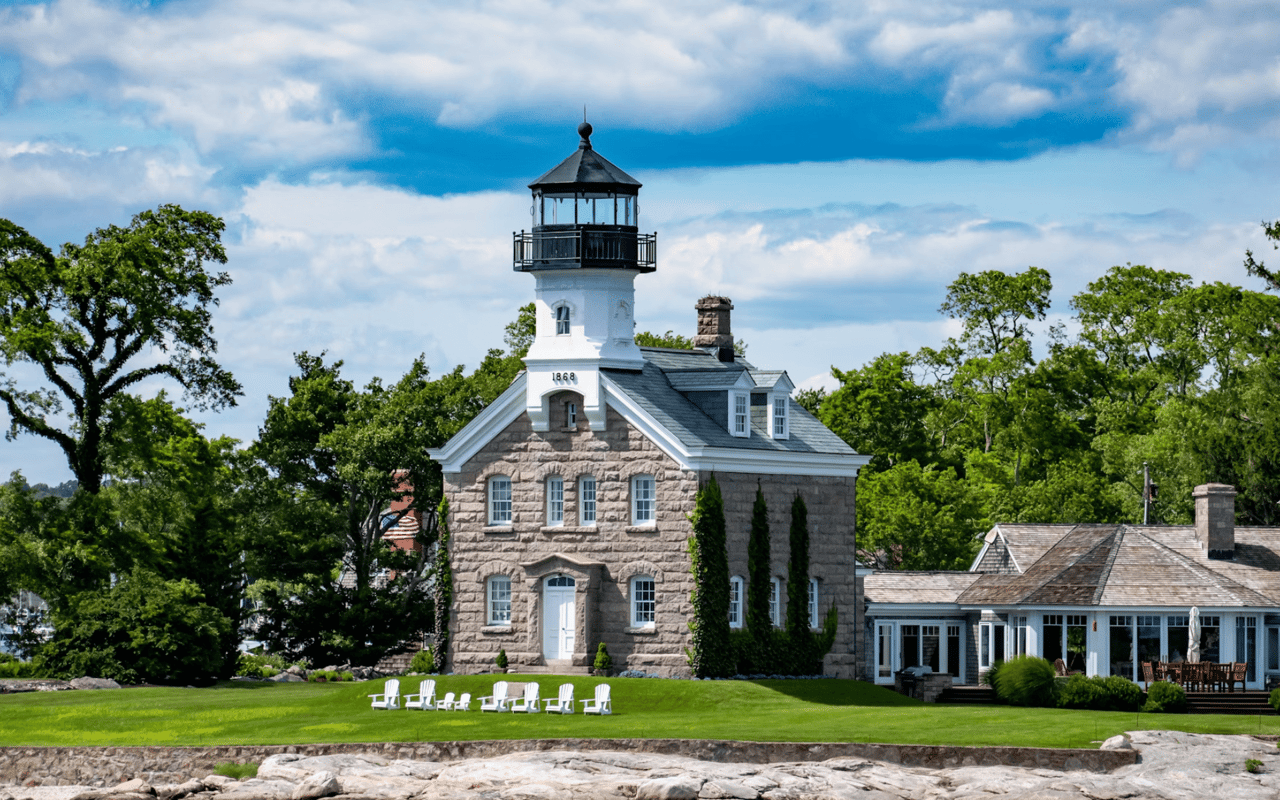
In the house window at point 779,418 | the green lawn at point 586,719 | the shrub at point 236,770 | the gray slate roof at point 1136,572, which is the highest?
the house window at point 779,418

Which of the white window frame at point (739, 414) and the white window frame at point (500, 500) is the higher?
the white window frame at point (739, 414)

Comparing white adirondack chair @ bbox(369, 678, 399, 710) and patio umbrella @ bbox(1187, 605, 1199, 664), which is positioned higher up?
patio umbrella @ bbox(1187, 605, 1199, 664)

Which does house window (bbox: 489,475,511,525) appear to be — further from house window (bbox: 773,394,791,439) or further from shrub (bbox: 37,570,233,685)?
shrub (bbox: 37,570,233,685)

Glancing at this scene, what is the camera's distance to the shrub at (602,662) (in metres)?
47.0

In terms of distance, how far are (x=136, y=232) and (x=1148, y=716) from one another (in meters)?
28.4

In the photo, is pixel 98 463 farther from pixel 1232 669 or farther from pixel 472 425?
pixel 1232 669

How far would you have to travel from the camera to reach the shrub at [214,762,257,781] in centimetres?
3619

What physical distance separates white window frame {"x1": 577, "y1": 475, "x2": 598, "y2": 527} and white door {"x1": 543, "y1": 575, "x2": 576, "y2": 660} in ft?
4.85

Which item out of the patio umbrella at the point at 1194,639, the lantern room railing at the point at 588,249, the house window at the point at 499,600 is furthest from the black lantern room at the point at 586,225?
the patio umbrella at the point at 1194,639

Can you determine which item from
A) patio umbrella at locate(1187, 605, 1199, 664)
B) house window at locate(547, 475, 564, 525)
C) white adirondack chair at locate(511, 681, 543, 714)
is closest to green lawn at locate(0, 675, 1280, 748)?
white adirondack chair at locate(511, 681, 543, 714)

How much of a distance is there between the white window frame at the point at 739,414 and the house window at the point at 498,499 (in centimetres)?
569

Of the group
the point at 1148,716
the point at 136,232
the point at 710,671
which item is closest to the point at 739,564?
the point at 710,671

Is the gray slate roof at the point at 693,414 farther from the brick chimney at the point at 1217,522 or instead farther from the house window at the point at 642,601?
the brick chimney at the point at 1217,522

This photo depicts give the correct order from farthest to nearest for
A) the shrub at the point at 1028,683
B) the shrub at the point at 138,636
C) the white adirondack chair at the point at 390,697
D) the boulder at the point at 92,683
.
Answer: the shrub at the point at 138,636 < the boulder at the point at 92,683 < the shrub at the point at 1028,683 < the white adirondack chair at the point at 390,697
